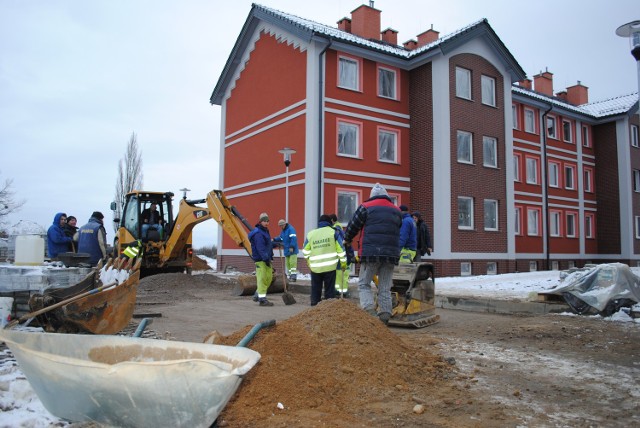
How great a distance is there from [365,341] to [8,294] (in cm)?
427

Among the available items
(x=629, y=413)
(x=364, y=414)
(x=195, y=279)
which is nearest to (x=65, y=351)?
(x=364, y=414)

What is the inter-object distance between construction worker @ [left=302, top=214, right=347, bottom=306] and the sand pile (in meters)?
3.16

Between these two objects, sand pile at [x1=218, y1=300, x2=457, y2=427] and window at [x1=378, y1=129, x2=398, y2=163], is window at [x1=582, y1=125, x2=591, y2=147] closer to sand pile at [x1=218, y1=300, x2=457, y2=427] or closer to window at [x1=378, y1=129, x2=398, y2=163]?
window at [x1=378, y1=129, x2=398, y2=163]

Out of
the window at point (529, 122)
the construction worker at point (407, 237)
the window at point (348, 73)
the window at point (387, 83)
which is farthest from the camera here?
the window at point (529, 122)

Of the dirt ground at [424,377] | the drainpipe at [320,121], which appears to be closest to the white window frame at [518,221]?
the drainpipe at [320,121]

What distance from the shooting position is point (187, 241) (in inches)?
662

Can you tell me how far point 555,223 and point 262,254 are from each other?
77.7ft

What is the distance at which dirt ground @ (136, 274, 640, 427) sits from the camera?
4059 mm

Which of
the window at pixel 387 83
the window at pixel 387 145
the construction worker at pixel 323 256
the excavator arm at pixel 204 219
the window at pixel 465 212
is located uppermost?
the window at pixel 387 83

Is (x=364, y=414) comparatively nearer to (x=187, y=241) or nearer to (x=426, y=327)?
(x=426, y=327)

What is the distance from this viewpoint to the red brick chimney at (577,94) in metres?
36.7

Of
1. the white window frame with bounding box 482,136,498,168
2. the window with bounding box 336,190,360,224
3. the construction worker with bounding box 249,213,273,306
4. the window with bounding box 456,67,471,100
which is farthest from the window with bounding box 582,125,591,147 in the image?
the construction worker with bounding box 249,213,273,306

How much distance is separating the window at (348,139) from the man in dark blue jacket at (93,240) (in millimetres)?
11506

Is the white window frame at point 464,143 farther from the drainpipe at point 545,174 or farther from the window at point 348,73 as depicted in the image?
the drainpipe at point 545,174
